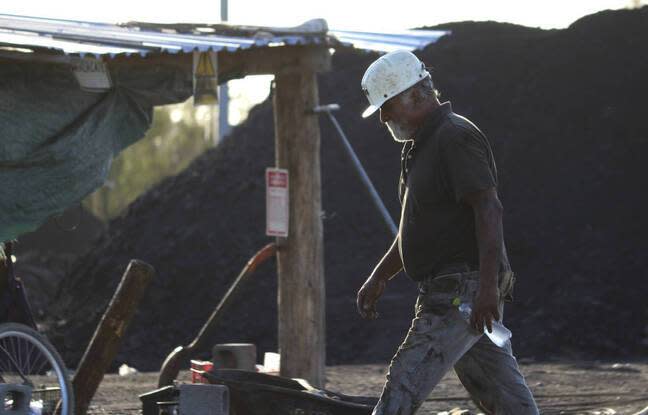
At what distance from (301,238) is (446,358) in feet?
16.3

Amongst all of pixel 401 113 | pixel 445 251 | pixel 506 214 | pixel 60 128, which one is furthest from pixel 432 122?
pixel 506 214

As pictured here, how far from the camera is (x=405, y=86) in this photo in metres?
6.05

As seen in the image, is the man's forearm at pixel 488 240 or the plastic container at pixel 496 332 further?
the plastic container at pixel 496 332

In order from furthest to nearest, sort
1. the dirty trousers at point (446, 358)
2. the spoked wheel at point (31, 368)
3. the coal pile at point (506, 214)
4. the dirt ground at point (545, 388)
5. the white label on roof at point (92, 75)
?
the coal pile at point (506, 214), the dirt ground at point (545, 388), the white label on roof at point (92, 75), the spoked wheel at point (31, 368), the dirty trousers at point (446, 358)

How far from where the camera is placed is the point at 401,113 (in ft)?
20.0

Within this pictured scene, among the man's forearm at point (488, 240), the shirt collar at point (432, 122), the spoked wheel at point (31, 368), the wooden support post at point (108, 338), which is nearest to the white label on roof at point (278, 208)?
the wooden support post at point (108, 338)

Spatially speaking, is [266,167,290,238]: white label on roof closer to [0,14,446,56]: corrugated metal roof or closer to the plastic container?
[0,14,446,56]: corrugated metal roof

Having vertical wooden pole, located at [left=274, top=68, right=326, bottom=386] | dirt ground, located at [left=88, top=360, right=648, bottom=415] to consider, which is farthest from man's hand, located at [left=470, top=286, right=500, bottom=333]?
vertical wooden pole, located at [left=274, top=68, right=326, bottom=386]

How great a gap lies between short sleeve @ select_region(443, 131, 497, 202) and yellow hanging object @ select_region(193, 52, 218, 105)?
4.40 meters

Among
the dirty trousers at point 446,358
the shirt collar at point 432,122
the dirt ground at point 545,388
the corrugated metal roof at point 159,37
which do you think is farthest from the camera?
the dirt ground at point 545,388

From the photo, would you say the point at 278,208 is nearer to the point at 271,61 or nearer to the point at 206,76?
the point at 271,61

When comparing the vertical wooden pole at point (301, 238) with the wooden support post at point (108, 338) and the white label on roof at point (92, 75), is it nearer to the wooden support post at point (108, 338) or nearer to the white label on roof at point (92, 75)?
the white label on roof at point (92, 75)

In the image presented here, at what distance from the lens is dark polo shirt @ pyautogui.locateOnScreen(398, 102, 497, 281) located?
5.74 meters

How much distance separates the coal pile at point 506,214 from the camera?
59.3 ft
